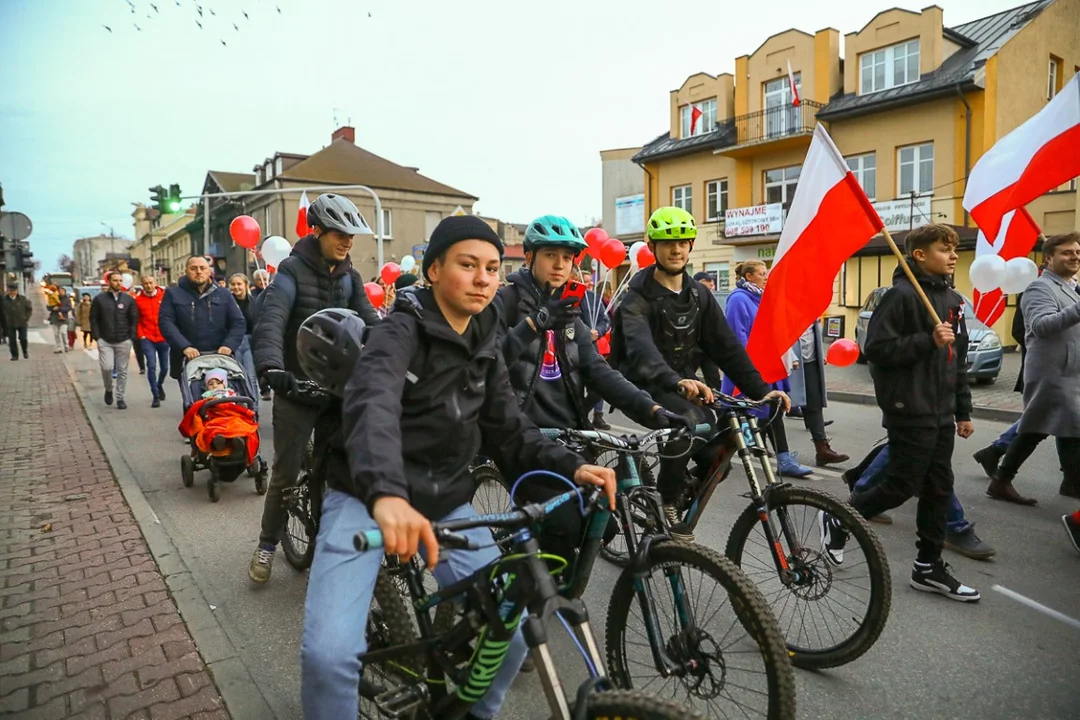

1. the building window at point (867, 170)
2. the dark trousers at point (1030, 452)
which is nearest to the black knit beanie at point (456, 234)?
the dark trousers at point (1030, 452)

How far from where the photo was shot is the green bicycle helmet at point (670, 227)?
4.41 m

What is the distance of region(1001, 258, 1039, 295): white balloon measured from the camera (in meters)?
6.87

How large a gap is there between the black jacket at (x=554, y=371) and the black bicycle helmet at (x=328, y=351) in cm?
68

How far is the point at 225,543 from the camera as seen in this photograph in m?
5.17

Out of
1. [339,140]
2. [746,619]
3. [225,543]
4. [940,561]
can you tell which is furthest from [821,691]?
[339,140]

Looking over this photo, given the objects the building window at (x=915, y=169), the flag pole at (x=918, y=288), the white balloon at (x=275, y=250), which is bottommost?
the flag pole at (x=918, y=288)

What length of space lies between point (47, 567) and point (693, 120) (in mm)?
30331

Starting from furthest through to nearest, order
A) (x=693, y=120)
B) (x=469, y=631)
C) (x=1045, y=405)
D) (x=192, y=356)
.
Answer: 1. (x=693, y=120)
2. (x=192, y=356)
3. (x=1045, y=405)
4. (x=469, y=631)

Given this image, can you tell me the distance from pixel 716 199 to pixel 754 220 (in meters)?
3.21

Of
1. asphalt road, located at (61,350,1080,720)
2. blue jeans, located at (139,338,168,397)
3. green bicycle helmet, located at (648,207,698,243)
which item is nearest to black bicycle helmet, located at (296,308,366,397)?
asphalt road, located at (61,350,1080,720)

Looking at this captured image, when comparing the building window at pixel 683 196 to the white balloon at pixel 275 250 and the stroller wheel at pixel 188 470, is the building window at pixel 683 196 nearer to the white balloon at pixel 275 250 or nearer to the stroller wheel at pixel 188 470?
the white balloon at pixel 275 250

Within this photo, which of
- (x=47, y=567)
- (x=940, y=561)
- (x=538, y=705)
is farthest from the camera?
(x=47, y=567)

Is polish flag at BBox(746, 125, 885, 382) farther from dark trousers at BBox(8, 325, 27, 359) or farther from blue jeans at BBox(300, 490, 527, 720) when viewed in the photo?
dark trousers at BBox(8, 325, 27, 359)

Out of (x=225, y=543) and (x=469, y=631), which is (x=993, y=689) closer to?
(x=469, y=631)
